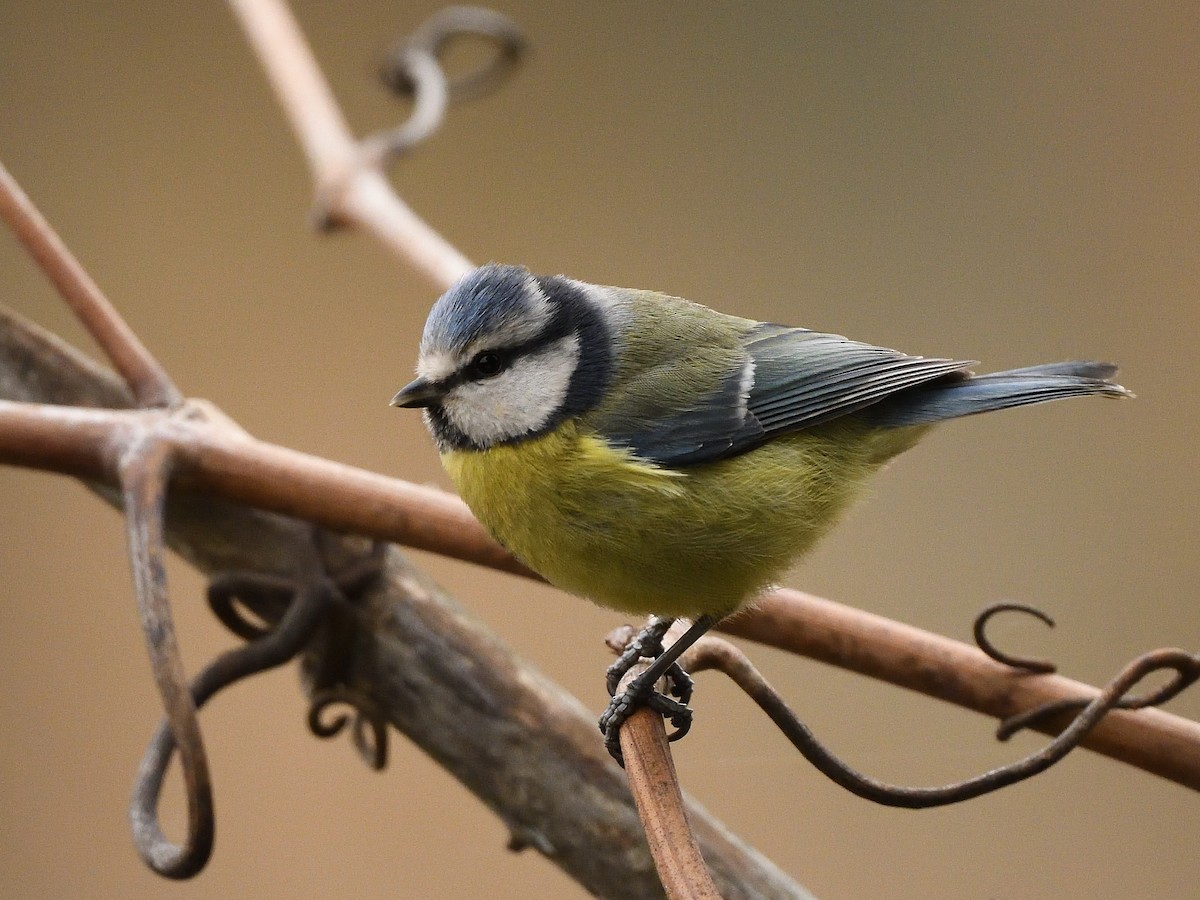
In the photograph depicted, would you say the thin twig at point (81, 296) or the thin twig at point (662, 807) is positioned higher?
the thin twig at point (81, 296)

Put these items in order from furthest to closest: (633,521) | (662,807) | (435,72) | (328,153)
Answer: (435,72) < (328,153) < (633,521) < (662,807)

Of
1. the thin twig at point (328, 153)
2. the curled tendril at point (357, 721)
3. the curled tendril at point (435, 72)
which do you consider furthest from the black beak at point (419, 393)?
the curled tendril at point (435, 72)

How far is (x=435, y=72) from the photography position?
1773mm

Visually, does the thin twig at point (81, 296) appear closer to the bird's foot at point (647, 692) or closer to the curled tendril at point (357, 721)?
the curled tendril at point (357, 721)

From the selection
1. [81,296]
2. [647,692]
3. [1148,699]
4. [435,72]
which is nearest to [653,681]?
[647,692]

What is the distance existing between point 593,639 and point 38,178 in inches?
51.6

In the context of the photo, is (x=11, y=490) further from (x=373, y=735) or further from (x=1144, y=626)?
(x=1144, y=626)

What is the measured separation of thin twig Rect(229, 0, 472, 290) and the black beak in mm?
468

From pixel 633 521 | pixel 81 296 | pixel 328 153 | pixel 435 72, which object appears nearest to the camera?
pixel 633 521

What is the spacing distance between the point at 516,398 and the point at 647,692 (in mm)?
288

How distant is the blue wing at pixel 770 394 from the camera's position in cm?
103

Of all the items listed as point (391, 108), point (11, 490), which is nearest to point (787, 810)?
point (11, 490)

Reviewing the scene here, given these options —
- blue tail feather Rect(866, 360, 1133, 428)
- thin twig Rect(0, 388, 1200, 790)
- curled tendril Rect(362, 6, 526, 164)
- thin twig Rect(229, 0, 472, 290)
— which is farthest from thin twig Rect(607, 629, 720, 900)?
curled tendril Rect(362, 6, 526, 164)

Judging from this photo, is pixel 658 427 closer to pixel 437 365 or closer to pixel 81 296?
pixel 437 365
